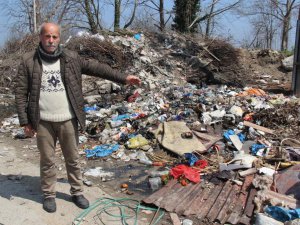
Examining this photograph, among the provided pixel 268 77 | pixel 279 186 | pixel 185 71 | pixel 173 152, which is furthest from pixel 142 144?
pixel 268 77

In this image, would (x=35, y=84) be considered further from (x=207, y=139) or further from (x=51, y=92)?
(x=207, y=139)

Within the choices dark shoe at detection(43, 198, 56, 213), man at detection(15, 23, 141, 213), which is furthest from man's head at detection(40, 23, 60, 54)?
dark shoe at detection(43, 198, 56, 213)

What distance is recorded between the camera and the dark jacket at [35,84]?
320cm

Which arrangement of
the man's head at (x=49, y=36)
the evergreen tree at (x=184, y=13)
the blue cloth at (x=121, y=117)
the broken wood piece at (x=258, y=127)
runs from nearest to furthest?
the man's head at (x=49, y=36) < the broken wood piece at (x=258, y=127) < the blue cloth at (x=121, y=117) < the evergreen tree at (x=184, y=13)

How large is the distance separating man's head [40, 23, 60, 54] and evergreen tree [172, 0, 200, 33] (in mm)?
16617

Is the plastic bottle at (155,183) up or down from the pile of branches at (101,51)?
down

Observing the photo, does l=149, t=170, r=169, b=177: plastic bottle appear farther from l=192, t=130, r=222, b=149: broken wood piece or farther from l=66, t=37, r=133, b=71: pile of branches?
l=66, t=37, r=133, b=71: pile of branches

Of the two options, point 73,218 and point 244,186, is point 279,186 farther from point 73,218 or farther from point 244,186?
point 73,218

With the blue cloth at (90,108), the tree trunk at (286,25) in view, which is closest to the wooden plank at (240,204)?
the blue cloth at (90,108)

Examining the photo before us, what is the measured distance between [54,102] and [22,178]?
1852mm

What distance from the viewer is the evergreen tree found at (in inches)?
747

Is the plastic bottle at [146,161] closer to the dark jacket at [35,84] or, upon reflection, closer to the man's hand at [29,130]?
the dark jacket at [35,84]

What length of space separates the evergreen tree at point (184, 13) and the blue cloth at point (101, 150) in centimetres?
1425

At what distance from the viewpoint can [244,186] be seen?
415 centimetres
